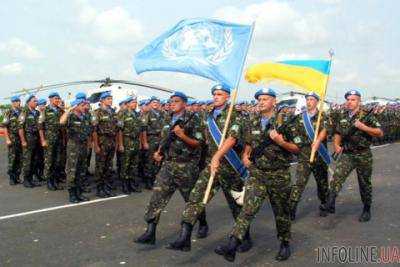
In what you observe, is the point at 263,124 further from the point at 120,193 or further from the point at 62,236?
the point at 120,193

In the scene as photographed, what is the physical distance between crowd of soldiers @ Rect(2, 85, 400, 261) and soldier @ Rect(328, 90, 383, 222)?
1cm

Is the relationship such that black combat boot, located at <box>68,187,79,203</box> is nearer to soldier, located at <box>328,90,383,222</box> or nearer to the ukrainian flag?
the ukrainian flag

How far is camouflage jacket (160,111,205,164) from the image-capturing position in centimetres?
597

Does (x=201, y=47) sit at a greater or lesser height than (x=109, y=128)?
greater

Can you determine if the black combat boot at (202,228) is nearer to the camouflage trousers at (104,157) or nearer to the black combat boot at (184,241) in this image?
the black combat boot at (184,241)

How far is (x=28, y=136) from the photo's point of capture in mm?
10742

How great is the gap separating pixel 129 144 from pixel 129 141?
6 cm

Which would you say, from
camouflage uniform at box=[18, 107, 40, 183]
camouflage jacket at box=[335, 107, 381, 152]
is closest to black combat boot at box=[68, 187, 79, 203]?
camouflage uniform at box=[18, 107, 40, 183]

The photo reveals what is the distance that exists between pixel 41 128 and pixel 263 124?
6.38 meters

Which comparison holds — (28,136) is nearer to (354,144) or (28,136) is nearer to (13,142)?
(13,142)

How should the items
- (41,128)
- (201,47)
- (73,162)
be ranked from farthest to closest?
(41,128), (73,162), (201,47)

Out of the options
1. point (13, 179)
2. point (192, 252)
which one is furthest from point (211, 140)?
point (13, 179)

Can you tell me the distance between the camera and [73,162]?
886cm

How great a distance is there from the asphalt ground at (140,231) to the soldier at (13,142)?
46.3 inches
